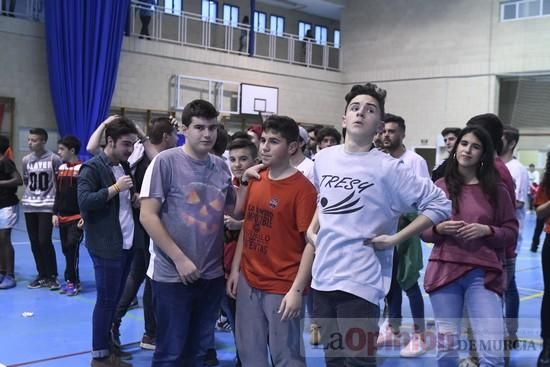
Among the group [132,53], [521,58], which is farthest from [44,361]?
[521,58]

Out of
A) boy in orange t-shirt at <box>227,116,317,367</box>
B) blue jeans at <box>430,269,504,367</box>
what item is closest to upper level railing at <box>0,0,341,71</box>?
boy in orange t-shirt at <box>227,116,317,367</box>

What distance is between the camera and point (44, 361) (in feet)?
13.3

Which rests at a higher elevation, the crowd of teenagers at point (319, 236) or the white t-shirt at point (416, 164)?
the white t-shirt at point (416, 164)

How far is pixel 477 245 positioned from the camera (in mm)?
2992

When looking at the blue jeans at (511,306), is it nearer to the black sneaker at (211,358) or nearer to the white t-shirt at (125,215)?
the black sneaker at (211,358)

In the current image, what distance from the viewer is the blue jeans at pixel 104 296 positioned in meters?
3.73

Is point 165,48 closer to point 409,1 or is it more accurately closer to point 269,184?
point 409,1

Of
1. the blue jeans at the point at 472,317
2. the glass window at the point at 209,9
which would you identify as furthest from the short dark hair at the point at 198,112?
the glass window at the point at 209,9

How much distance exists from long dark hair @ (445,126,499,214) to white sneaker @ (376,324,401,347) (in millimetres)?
1961

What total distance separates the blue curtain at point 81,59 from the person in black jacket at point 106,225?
10.5 m

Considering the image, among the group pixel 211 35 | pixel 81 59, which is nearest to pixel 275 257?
pixel 81 59

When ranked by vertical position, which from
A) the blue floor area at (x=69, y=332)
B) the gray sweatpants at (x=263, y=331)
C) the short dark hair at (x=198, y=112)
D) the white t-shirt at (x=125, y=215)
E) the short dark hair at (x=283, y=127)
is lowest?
the blue floor area at (x=69, y=332)

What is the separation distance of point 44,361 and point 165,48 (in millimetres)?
13206

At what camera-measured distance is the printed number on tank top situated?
6.33m
